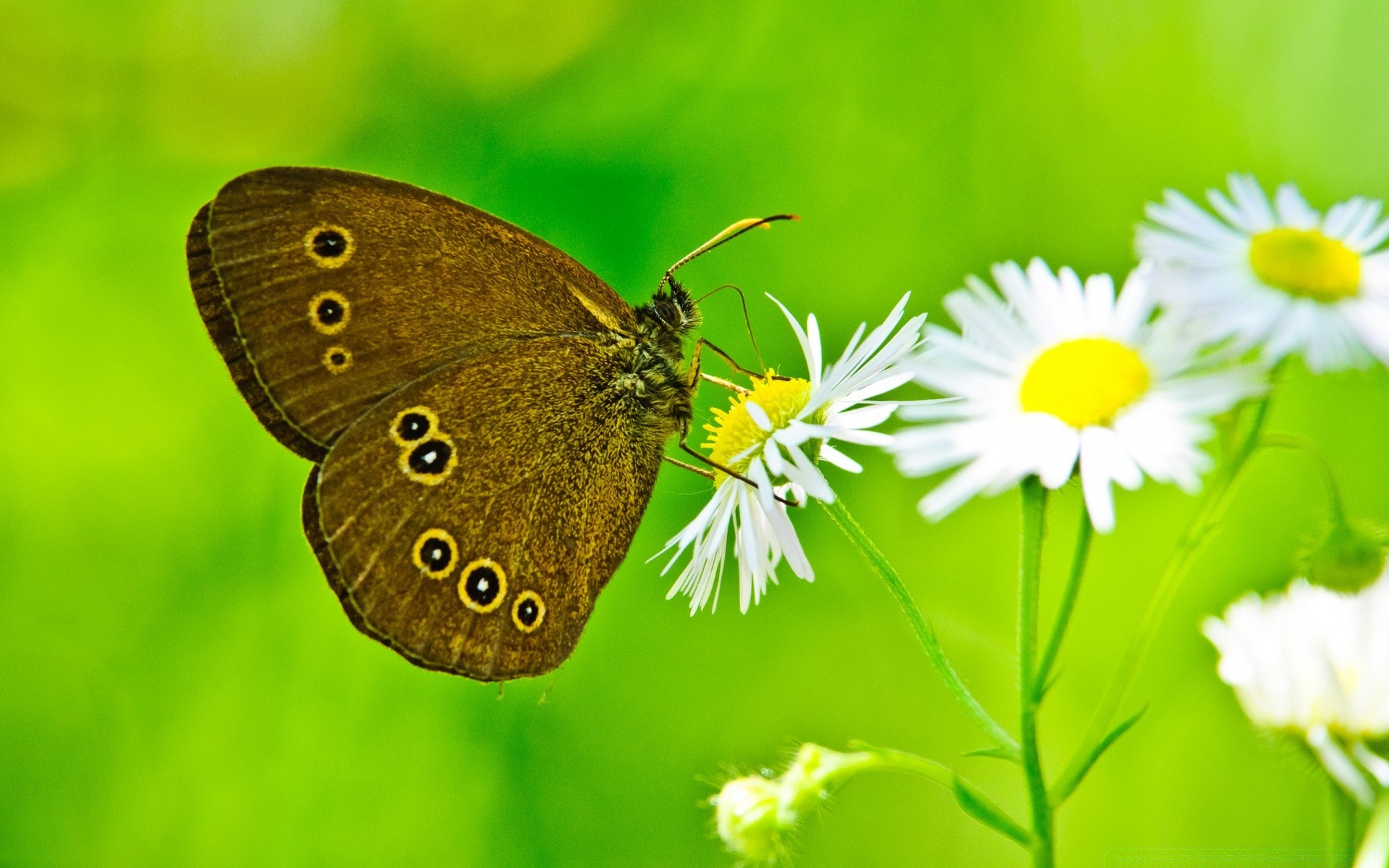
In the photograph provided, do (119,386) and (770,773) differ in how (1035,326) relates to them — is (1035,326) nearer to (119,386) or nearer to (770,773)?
(770,773)

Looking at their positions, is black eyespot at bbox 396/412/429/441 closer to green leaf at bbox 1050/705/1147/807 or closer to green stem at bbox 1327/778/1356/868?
green leaf at bbox 1050/705/1147/807

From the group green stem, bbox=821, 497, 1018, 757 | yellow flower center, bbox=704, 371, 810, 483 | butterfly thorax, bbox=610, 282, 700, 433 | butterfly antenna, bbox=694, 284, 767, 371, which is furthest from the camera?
butterfly antenna, bbox=694, 284, 767, 371

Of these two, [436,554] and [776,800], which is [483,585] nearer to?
[436,554]

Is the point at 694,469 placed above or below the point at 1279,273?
below

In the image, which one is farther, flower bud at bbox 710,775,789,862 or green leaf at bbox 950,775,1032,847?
flower bud at bbox 710,775,789,862

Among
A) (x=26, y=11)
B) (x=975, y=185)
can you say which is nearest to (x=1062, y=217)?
(x=975, y=185)

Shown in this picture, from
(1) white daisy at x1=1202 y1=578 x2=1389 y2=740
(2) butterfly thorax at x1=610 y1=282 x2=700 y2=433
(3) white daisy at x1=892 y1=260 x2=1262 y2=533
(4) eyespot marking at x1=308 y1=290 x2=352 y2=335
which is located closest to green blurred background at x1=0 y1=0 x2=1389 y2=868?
(2) butterfly thorax at x1=610 y1=282 x2=700 y2=433

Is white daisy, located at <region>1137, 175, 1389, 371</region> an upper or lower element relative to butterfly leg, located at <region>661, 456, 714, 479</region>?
upper

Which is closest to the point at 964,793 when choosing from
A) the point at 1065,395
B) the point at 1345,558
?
the point at 1065,395
